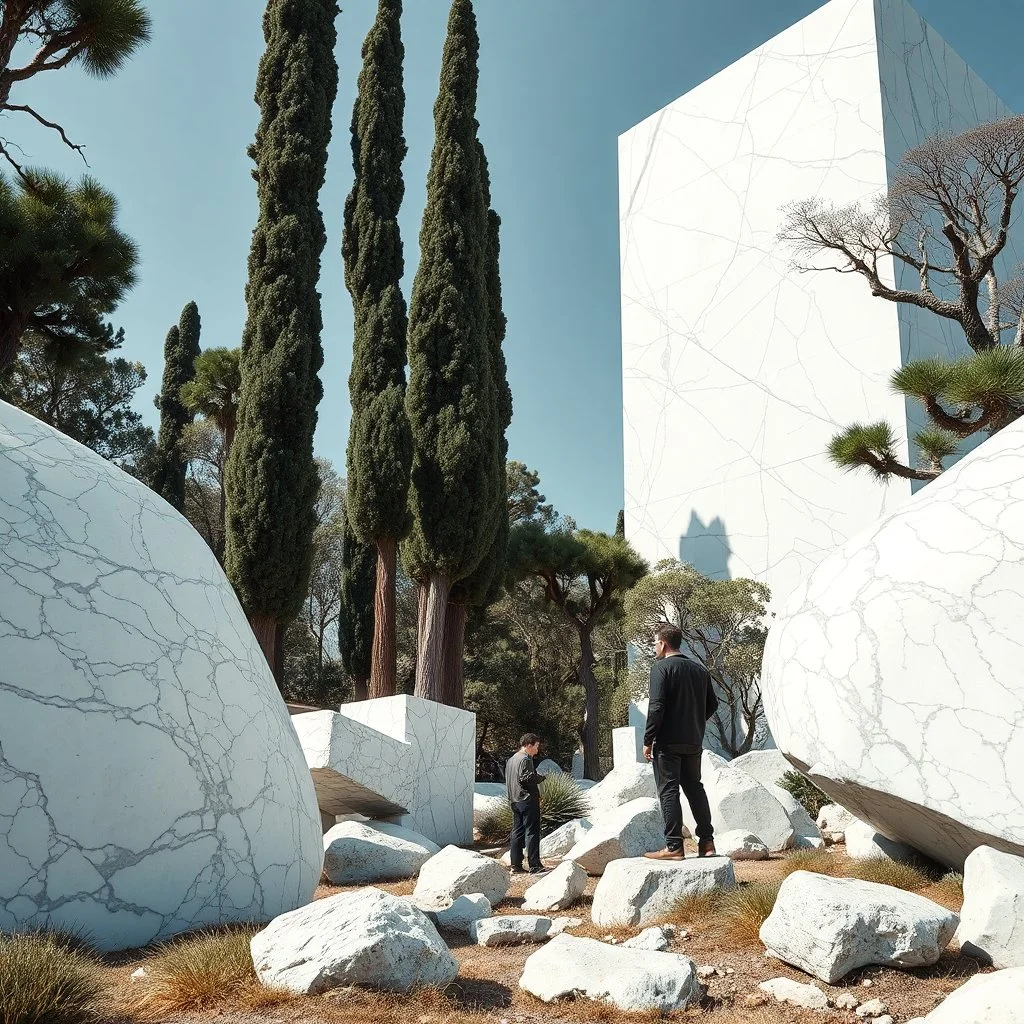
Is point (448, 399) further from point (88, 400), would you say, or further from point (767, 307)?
point (88, 400)

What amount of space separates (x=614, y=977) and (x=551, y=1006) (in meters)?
0.29

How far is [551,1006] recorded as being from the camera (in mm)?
3961

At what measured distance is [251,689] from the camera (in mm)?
5637

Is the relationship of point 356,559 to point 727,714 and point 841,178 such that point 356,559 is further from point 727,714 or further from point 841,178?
point 841,178

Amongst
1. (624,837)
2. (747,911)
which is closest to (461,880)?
(624,837)

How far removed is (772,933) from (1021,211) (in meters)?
27.7

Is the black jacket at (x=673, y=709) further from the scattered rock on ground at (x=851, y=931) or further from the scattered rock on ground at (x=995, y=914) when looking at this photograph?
the scattered rock on ground at (x=995, y=914)

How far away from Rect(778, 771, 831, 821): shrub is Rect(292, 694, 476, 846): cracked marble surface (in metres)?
4.51

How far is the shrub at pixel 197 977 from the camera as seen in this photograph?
363 cm

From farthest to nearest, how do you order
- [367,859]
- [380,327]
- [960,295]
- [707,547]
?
1. [707,547]
2. [380,327]
3. [960,295]
4. [367,859]

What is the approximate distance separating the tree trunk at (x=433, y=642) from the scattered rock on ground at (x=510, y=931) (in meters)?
10.7

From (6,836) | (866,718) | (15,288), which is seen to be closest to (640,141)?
(15,288)

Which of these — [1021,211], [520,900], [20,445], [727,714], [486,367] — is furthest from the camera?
[1021,211]

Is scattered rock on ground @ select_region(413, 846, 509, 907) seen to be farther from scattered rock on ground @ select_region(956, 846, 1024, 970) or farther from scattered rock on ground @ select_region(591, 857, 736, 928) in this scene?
scattered rock on ground @ select_region(956, 846, 1024, 970)
